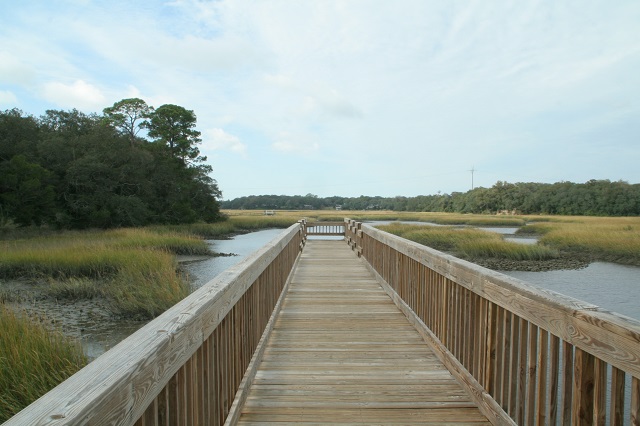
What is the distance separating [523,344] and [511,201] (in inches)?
3118

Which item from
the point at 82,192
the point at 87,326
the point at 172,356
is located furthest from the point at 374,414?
the point at 82,192

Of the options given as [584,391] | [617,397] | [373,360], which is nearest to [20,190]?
[373,360]

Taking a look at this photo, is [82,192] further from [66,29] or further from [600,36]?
[600,36]

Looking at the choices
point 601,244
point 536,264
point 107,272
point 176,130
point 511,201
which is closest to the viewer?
point 107,272

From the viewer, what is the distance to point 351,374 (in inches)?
134

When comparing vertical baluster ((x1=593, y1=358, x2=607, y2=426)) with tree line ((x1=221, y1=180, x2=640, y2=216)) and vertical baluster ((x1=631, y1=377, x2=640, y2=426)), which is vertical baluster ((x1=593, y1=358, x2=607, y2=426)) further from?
tree line ((x1=221, y1=180, x2=640, y2=216))

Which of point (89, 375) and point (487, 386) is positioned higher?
point (89, 375)

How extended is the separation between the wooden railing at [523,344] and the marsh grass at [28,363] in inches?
145

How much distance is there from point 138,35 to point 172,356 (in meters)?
16.1

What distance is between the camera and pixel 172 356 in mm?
1526

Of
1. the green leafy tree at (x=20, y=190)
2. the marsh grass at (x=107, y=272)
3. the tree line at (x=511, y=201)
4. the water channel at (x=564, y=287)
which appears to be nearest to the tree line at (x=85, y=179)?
the green leafy tree at (x=20, y=190)

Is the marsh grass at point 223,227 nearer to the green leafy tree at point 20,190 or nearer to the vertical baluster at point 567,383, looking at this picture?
the green leafy tree at point 20,190

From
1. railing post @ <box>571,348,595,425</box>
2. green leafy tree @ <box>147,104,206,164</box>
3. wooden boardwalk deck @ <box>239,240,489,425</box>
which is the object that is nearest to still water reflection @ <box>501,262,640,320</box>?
wooden boardwalk deck @ <box>239,240,489,425</box>

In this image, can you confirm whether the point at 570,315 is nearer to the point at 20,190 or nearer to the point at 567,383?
the point at 567,383
